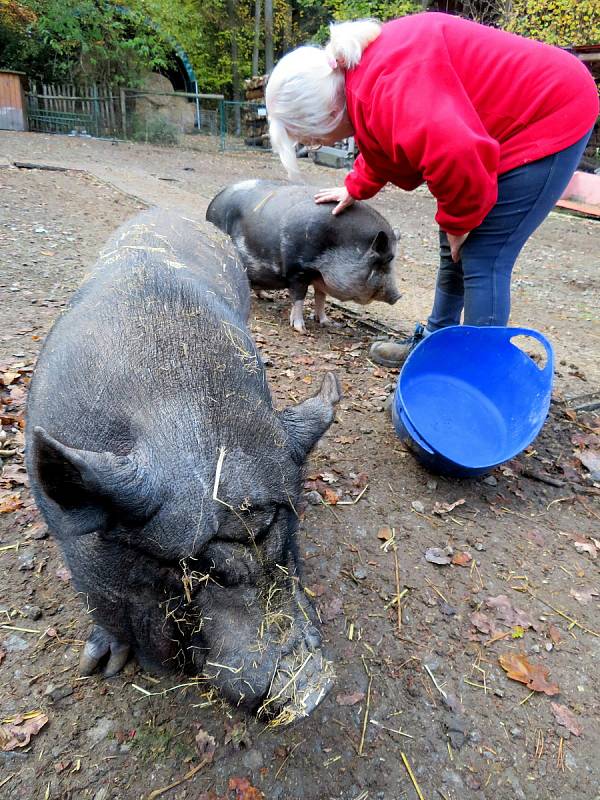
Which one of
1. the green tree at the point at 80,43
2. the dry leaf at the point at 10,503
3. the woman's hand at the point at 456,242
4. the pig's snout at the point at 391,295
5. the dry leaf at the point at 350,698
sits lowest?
the dry leaf at the point at 350,698

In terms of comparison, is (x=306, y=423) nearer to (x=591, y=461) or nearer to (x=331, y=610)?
(x=331, y=610)

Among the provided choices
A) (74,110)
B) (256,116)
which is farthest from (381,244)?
(74,110)

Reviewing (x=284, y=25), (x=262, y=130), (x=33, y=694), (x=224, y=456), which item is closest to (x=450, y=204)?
(x=224, y=456)

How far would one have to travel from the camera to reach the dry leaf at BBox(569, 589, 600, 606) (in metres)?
2.81

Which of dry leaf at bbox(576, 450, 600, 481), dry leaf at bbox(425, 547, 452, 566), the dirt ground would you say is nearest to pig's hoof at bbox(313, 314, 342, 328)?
the dirt ground

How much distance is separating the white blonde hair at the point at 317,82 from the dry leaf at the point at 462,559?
254 centimetres

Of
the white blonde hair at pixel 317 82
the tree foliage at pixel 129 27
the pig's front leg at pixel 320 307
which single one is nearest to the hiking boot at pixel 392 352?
the pig's front leg at pixel 320 307

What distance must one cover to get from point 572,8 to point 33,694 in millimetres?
20461

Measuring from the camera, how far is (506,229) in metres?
3.17

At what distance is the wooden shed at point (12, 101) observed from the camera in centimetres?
1914

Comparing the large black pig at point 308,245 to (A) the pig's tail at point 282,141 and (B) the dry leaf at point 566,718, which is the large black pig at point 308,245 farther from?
(B) the dry leaf at point 566,718

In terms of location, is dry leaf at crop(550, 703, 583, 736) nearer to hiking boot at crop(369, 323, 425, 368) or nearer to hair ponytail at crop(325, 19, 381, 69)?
hiking boot at crop(369, 323, 425, 368)

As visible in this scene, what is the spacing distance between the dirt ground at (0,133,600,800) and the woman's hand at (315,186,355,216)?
5.12ft

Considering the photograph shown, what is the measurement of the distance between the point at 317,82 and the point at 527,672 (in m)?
3.14
